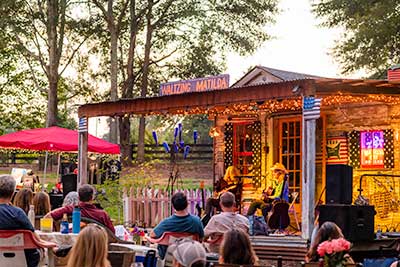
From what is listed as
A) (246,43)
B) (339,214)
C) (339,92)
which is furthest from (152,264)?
(246,43)

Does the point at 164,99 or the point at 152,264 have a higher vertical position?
the point at 164,99

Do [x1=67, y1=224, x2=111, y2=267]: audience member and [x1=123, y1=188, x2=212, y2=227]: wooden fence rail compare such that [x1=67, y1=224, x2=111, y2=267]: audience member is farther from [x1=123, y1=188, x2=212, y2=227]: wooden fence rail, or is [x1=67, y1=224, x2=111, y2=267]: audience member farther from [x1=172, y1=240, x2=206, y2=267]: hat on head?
[x1=123, y1=188, x2=212, y2=227]: wooden fence rail

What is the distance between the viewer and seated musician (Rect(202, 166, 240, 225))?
645 inches

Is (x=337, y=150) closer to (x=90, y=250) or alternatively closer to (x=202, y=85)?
(x=202, y=85)

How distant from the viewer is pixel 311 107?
12.3m

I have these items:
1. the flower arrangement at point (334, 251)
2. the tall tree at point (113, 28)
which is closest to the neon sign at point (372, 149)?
the flower arrangement at point (334, 251)

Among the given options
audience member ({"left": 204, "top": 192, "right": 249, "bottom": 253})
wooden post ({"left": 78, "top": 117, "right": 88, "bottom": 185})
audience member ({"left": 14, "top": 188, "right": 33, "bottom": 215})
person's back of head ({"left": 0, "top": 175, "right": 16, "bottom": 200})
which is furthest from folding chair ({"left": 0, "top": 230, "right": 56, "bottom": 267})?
wooden post ({"left": 78, "top": 117, "right": 88, "bottom": 185})

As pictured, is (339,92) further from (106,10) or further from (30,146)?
(106,10)

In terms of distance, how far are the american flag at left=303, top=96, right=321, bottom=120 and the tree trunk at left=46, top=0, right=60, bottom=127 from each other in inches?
755

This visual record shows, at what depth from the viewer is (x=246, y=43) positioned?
31.8m

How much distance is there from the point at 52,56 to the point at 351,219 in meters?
20.4

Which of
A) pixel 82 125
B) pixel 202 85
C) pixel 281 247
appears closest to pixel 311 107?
pixel 281 247

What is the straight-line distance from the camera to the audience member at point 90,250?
5629 mm

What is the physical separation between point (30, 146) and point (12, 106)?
1807 centimetres
